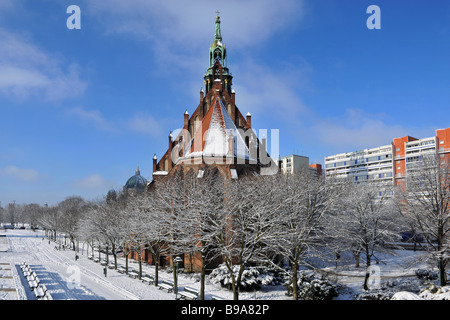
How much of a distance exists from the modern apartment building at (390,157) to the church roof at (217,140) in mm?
48005

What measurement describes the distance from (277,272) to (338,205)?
28.1 ft

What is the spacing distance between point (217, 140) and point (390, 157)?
84.8m

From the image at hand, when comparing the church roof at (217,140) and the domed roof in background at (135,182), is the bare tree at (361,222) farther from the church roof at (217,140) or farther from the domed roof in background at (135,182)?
the domed roof in background at (135,182)

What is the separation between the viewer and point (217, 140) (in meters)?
39.9

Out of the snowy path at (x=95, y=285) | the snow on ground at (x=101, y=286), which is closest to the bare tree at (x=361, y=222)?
the snow on ground at (x=101, y=286)

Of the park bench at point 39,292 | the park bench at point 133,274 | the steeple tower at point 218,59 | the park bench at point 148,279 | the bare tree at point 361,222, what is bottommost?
the park bench at point 133,274

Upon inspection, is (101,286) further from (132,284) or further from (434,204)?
(434,204)

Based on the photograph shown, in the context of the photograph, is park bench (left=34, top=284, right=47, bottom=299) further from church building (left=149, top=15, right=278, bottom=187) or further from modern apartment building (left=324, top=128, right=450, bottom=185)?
modern apartment building (left=324, top=128, right=450, bottom=185)

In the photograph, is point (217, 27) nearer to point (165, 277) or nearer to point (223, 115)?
point (223, 115)

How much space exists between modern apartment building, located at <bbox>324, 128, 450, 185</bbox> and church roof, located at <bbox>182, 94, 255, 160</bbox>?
48005 mm

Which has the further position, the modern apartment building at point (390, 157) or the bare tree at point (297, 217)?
the modern apartment building at point (390, 157)

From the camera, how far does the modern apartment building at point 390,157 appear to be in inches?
3529

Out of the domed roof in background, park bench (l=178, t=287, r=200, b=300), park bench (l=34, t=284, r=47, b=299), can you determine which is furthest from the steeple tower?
the domed roof in background
